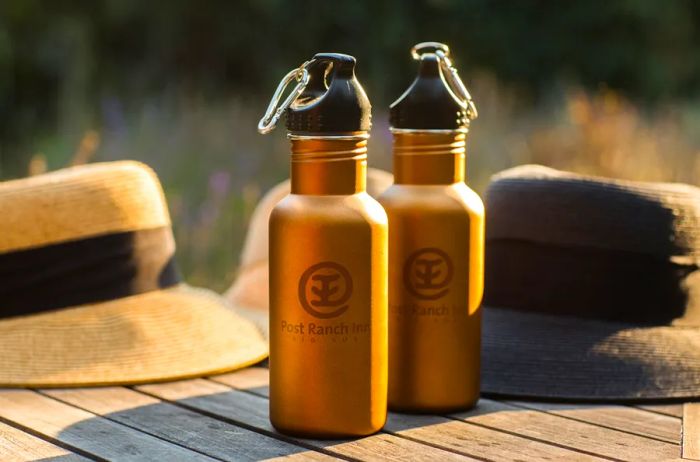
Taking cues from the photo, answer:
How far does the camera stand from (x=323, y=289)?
1.73m

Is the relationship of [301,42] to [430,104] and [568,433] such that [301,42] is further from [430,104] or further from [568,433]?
[568,433]

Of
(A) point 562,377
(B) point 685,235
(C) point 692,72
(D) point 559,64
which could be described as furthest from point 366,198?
(C) point 692,72

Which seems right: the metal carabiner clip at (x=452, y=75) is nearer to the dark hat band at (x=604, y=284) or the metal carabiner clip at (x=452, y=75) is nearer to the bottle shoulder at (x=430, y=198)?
the bottle shoulder at (x=430, y=198)

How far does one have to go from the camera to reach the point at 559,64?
30.8 feet

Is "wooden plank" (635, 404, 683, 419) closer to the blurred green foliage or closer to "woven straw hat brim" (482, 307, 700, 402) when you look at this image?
"woven straw hat brim" (482, 307, 700, 402)

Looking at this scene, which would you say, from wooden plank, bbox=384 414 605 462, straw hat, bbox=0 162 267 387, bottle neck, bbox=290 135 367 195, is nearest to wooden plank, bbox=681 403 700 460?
wooden plank, bbox=384 414 605 462

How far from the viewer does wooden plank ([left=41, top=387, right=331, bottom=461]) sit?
5.77 ft

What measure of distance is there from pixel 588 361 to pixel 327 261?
2.53ft

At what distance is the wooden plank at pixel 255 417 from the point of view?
5.72 feet

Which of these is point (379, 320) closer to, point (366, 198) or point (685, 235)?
point (366, 198)

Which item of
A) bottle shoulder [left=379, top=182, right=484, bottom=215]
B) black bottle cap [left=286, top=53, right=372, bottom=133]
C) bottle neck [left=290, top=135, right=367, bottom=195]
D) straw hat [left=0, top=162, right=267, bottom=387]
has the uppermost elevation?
black bottle cap [left=286, top=53, right=372, bottom=133]

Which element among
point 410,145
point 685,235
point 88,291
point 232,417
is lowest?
point 232,417

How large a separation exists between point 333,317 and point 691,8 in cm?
922

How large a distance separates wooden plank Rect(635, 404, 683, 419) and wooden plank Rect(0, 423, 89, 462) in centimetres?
111
